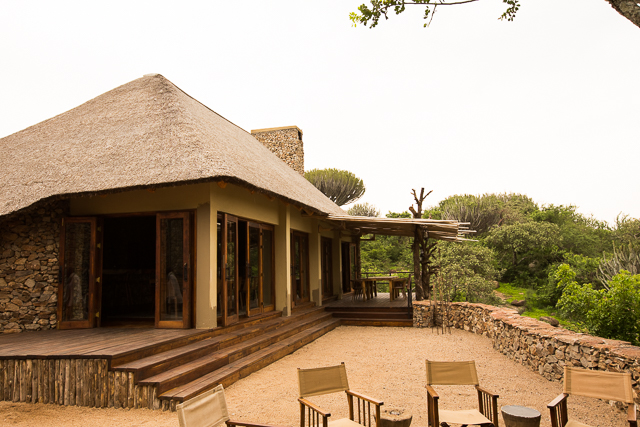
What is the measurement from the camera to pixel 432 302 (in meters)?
10.6

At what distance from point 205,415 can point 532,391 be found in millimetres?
4178

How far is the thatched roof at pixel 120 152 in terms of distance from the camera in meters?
6.00

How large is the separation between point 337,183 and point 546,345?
25681 mm

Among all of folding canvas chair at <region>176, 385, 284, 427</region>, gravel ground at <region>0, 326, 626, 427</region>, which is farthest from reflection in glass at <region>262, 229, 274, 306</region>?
folding canvas chair at <region>176, 385, 284, 427</region>

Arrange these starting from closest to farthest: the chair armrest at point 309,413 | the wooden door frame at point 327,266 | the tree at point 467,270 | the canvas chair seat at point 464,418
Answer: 1. the chair armrest at point 309,413
2. the canvas chair seat at point 464,418
3. the wooden door frame at point 327,266
4. the tree at point 467,270

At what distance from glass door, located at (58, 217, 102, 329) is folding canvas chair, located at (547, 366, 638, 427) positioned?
656cm

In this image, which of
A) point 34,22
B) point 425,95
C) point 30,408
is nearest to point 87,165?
point 30,408

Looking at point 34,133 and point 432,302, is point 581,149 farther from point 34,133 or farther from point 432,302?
point 34,133

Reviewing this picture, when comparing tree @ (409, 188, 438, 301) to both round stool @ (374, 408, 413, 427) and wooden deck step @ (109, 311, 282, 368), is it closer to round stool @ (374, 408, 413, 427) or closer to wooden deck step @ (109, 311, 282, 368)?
wooden deck step @ (109, 311, 282, 368)

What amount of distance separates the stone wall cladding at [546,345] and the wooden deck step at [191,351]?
4.25 m

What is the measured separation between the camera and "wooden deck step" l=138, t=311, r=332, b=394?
4488 mm

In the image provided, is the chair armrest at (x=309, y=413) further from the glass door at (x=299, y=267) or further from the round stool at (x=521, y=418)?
the glass door at (x=299, y=267)

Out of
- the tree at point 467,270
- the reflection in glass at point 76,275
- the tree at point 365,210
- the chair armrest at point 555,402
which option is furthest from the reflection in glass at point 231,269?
the tree at point 365,210

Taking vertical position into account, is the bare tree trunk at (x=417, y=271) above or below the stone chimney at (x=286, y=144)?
below
